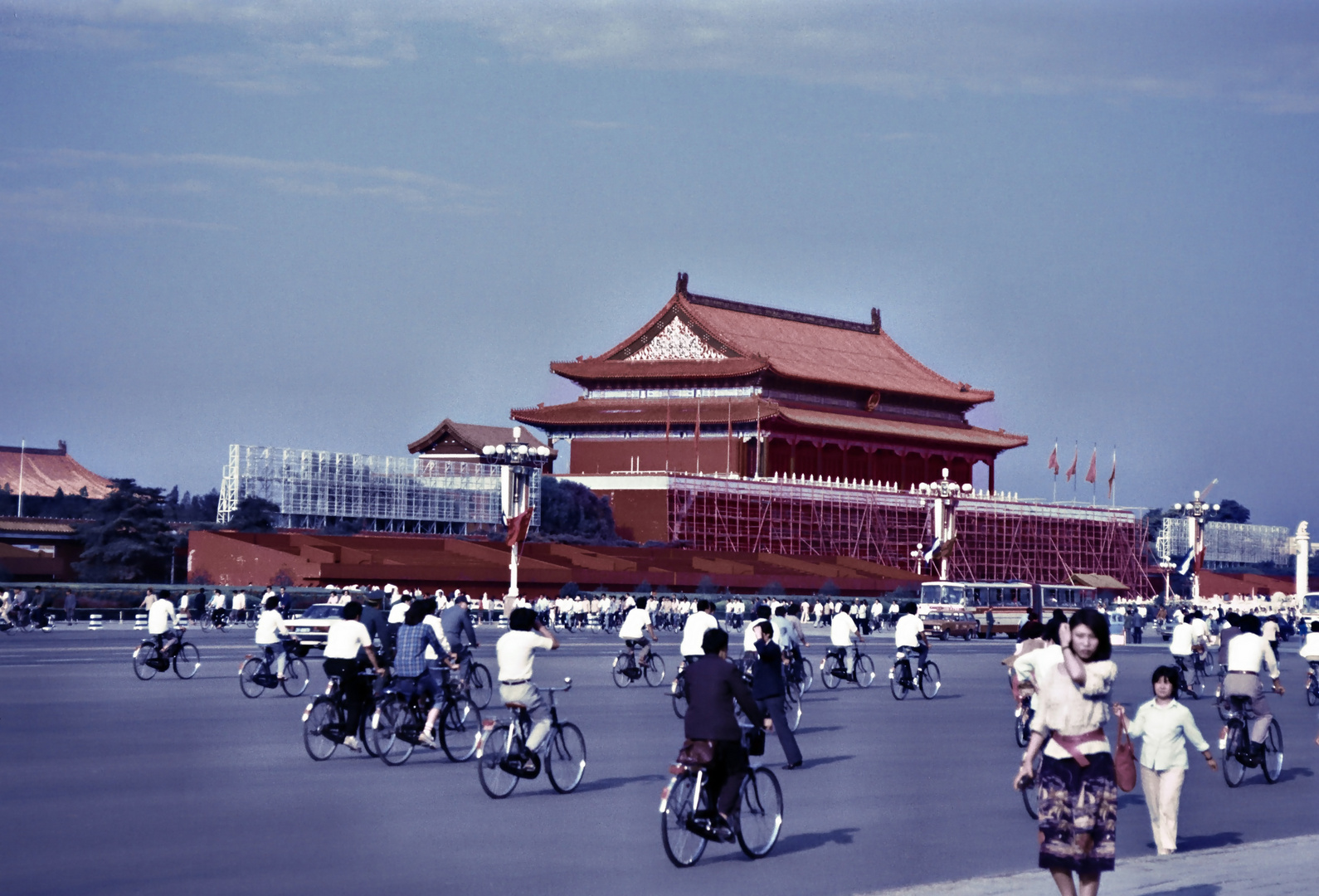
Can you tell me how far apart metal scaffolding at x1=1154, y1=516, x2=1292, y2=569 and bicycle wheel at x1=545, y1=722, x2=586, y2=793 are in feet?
311

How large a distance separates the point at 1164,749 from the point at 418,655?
6452 mm

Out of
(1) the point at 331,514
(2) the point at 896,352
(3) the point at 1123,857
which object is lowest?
(3) the point at 1123,857

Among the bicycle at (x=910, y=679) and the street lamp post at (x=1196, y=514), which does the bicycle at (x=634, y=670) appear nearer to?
the bicycle at (x=910, y=679)

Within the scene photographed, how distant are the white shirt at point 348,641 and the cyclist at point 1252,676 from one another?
7142 mm

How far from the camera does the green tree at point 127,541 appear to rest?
56.1 meters

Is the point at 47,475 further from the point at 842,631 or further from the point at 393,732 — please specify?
the point at 393,732

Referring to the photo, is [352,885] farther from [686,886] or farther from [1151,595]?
[1151,595]

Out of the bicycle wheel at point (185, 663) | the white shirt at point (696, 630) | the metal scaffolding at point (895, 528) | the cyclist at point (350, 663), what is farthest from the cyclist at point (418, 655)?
the metal scaffolding at point (895, 528)

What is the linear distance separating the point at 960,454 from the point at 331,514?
32625mm

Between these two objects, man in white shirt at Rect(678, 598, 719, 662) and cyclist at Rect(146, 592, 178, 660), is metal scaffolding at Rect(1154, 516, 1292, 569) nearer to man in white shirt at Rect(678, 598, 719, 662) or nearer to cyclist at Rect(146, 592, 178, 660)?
cyclist at Rect(146, 592, 178, 660)

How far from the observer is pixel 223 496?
6284 centimetres

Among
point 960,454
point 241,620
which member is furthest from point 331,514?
Result: point 960,454

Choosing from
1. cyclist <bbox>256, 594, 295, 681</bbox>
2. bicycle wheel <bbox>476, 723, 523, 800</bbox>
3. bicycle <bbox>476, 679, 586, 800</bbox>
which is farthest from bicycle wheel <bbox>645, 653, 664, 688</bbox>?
bicycle wheel <bbox>476, 723, 523, 800</bbox>

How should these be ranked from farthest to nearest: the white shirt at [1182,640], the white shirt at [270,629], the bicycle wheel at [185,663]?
1. the bicycle wheel at [185,663]
2. the white shirt at [1182,640]
3. the white shirt at [270,629]
